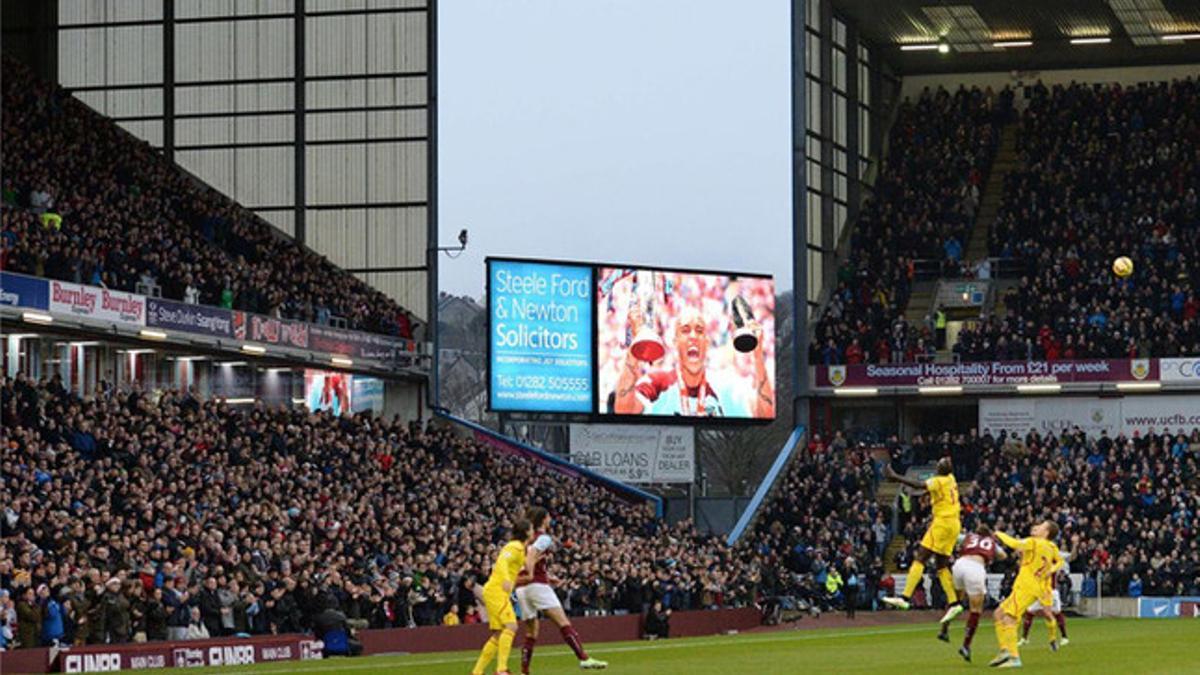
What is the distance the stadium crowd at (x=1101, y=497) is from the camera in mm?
59281

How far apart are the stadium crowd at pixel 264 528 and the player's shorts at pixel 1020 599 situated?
51.4ft

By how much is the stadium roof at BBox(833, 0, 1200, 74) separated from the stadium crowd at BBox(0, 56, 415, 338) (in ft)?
73.3

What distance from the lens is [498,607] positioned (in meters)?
25.9

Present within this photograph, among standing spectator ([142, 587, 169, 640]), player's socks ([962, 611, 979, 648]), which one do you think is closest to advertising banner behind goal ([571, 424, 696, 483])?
standing spectator ([142, 587, 169, 640])

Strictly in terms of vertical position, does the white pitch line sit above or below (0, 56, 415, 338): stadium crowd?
below

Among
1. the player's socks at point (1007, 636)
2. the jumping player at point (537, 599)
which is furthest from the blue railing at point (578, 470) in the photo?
the jumping player at point (537, 599)

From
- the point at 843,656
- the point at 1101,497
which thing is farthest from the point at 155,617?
the point at 1101,497

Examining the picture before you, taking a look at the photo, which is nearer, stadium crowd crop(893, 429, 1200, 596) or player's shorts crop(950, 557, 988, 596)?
player's shorts crop(950, 557, 988, 596)

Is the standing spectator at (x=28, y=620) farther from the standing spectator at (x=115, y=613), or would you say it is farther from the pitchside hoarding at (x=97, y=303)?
the pitchside hoarding at (x=97, y=303)

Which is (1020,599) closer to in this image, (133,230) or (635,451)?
(133,230)

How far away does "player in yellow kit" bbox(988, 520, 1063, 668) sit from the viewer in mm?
28047

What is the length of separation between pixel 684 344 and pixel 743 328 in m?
2.36

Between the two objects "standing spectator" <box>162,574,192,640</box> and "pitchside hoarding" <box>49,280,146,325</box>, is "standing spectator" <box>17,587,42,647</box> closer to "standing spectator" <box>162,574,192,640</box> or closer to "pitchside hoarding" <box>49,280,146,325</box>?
"standing spectator" <box>162,574,192,640</box>

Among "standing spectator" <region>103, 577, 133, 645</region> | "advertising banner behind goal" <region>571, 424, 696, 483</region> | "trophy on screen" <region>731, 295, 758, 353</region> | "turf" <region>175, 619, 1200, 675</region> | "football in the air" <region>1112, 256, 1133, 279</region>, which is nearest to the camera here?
"turf" <region>175, 619, 1200, 675</region>
